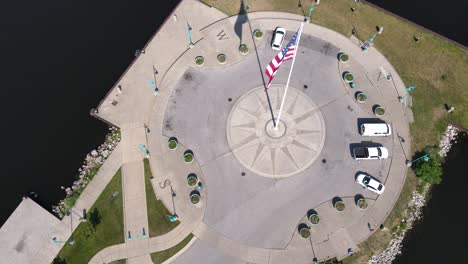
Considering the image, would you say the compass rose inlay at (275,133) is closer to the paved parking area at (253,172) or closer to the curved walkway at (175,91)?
the paved parking area at (253,172)

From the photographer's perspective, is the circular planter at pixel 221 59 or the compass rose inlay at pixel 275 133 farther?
the circular planter at pixel 221 59

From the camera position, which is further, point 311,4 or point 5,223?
point 311,4

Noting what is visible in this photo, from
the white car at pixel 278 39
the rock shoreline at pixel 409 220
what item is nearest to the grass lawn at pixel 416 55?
the rock shoreline at pixel 409 220

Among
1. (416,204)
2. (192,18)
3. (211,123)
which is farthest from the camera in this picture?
(192,18)

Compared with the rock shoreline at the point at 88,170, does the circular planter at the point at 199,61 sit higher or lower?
higher

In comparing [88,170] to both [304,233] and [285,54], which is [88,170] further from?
[285,54]

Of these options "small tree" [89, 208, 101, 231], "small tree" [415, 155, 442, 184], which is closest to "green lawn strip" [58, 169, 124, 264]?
"small tree" [89, 208, 101, 231]

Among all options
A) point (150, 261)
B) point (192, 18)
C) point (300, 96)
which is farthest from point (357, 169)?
point (192, 18)

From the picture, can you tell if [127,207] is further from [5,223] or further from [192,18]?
[192,18]
